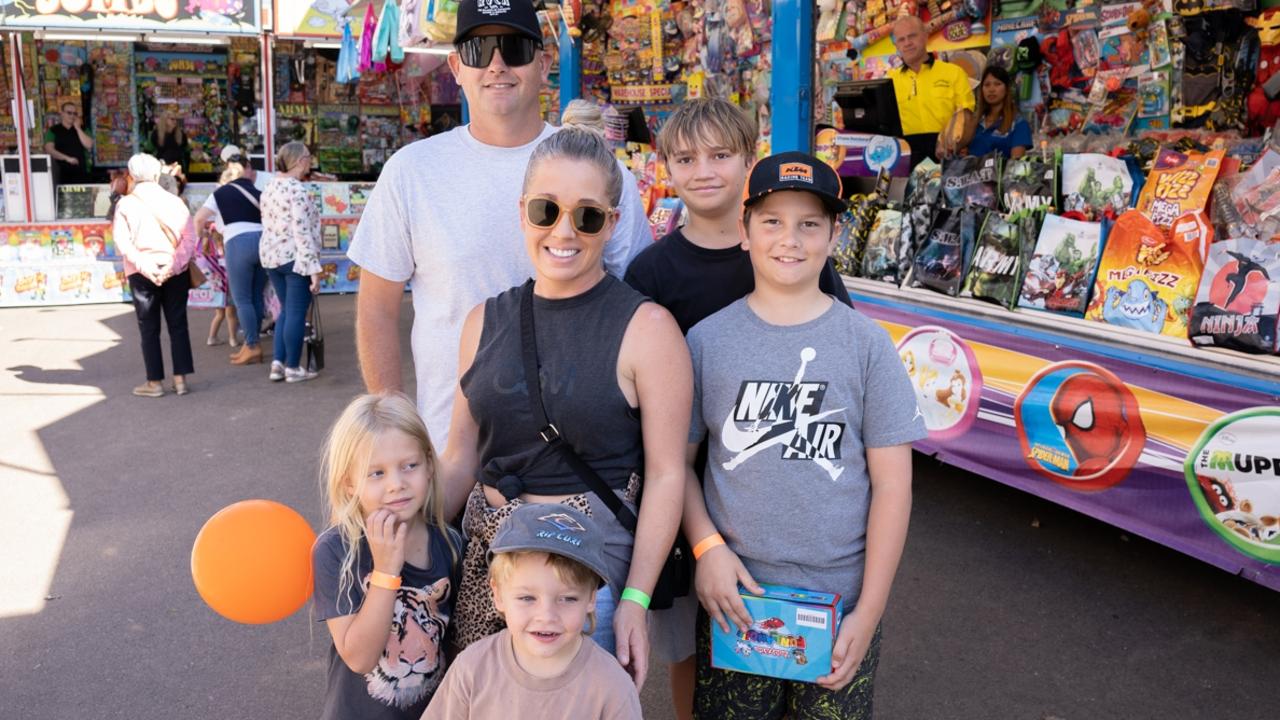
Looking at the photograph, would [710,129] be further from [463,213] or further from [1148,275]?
[1148,275]

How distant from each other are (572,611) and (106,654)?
8.34 ft

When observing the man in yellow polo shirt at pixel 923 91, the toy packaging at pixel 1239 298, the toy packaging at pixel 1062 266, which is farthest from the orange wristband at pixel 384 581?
the man in yellow polo shirt at pixel 923 91

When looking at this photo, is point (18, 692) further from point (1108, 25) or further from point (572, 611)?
point (1108, 25)

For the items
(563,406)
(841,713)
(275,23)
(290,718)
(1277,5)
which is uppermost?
(275,23)

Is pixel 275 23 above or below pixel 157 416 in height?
above

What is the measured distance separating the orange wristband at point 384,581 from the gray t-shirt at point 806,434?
0.65 metres

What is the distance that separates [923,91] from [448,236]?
178 inches

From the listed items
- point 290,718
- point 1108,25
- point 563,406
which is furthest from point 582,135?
point 1108,25

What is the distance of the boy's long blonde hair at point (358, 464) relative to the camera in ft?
6.21

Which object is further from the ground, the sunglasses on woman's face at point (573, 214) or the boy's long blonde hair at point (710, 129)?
the boy's long blonde hair at point (710, 129)

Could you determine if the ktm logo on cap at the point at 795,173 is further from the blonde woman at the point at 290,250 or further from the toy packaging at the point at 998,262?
the blonde woman at the point at 290,250

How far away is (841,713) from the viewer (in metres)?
1.98

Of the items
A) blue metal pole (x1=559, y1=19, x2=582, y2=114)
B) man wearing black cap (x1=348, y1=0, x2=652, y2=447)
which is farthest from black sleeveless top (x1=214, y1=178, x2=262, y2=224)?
man wearing black cap (x1=348, y1=0, x2=652, y2=447)

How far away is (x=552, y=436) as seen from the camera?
180 centimetres
